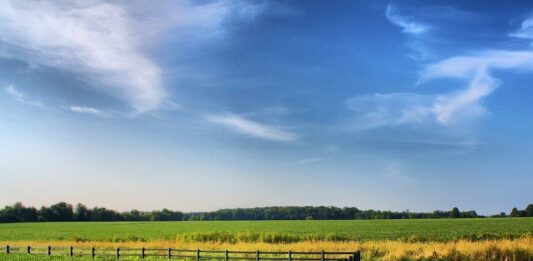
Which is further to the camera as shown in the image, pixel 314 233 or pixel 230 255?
pixel 314 233

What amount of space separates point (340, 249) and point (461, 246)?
26.8 ft

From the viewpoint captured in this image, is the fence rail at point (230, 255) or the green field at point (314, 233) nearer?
the fence rail at point (230, 255)

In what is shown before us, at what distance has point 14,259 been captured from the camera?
121 feet

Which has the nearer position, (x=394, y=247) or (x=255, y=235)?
(x=394, y=247)

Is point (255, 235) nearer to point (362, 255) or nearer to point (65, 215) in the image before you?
point (362, 255)

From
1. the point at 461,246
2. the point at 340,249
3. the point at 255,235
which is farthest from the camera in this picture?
the point at 255,235

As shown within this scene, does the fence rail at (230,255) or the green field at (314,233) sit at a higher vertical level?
the fence rail at (230,255)

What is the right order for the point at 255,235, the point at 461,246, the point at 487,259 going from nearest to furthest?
the point at 487,259
the point at 461,246
the point at 255,235

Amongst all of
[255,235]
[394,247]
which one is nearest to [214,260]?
[394,247]

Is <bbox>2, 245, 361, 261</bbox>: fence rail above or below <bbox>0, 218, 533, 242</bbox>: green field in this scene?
above

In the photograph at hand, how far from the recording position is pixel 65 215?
190 m

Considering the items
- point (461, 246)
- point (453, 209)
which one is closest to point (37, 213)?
point (453, 209)

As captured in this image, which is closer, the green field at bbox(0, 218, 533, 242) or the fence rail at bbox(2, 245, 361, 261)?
the fence rail at bbox(2, 245, 361, 261)

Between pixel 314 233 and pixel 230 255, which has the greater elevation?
pixel 230 255
